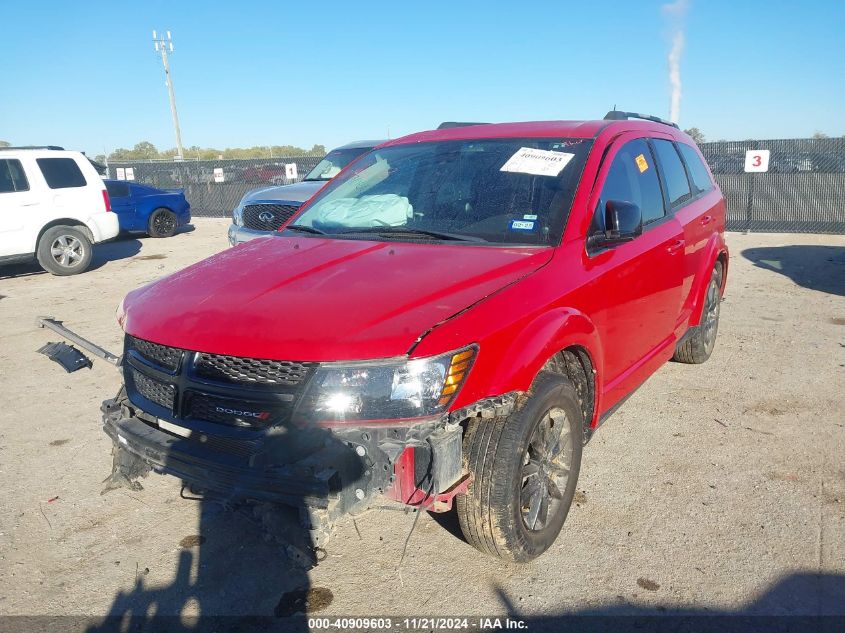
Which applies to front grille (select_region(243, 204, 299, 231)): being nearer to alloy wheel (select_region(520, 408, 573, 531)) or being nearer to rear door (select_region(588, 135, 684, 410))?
rear door (select_region(588, 135, 684, 410))

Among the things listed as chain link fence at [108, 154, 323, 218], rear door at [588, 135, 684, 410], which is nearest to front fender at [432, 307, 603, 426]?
rear door at [588, 135, 684, 410]

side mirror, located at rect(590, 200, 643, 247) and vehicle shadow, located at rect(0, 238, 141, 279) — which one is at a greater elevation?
side mirror, located at rect(590, 200, 643, 247)

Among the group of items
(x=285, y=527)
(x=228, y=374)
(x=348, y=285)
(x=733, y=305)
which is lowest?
(x=733, y=305)

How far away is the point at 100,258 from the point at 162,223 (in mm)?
2847

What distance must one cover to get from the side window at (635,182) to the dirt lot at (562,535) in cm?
145

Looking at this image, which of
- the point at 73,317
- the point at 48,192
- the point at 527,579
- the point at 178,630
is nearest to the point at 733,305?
the point at 527,579

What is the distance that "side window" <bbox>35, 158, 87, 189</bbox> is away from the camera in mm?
10398

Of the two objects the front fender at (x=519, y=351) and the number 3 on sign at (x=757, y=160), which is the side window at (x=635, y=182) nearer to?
the front fender at (x=519, y=351)

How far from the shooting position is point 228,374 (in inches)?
98.4

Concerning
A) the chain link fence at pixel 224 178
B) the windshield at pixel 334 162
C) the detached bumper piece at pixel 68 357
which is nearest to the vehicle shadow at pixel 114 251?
the windshield at pixel 334 162

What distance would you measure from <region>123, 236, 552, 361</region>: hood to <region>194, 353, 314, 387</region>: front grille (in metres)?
0.04

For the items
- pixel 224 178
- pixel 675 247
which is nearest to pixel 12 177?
pixel 675 247

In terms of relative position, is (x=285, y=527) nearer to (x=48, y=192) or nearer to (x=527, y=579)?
(x=527, y=579)

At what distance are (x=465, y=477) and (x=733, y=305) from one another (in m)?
6.27
